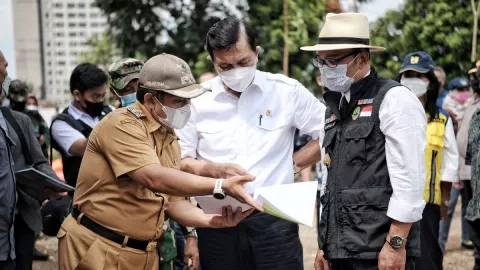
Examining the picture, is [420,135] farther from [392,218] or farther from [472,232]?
[472,232]

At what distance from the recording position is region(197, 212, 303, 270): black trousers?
3771 millimetres

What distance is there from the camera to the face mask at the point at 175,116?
328 cm

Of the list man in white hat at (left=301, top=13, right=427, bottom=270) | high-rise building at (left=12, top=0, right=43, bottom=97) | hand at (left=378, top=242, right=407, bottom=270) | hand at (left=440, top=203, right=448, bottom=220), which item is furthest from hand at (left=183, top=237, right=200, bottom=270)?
high-rise building at (left=12, top=0, right=43, bottom=97)

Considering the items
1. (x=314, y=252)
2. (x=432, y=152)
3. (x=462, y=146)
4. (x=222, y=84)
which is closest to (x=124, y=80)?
(x=222, y=84)

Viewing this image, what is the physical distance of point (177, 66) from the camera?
3260mm

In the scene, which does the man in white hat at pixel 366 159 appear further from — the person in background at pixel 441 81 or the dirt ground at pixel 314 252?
the person in background at pixel 441 81

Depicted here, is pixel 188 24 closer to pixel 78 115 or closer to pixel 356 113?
pixel 78 115

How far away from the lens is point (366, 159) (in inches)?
131

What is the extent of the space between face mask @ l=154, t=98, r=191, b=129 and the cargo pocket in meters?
0.83

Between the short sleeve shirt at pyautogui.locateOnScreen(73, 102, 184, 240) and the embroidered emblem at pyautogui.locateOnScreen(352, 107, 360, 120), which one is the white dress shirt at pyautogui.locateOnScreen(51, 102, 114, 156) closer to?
the short sleeve shirt at pyautogui.locateOnScreen(73, 102, 184, 240)

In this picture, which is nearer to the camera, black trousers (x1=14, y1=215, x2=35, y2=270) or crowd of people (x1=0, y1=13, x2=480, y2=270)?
crowd of people (x1=0, y1=13, x2=480, y2=270)

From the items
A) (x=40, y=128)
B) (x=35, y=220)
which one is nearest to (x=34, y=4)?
(x=40, y=128)

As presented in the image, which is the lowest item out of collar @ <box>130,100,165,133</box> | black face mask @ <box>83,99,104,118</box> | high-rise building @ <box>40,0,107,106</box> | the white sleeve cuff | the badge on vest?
high-rise building @ <box>40,0,107,106</box>

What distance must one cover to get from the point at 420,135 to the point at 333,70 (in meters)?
0.57
